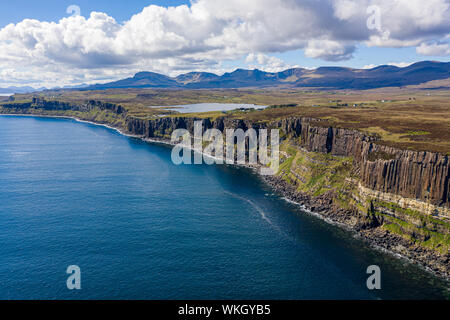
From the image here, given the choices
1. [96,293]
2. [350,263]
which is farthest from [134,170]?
[350,263]

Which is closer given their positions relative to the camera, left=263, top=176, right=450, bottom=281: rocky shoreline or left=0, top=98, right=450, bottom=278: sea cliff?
left=263, top=176, right=450, bottom=281: rocky shoreline

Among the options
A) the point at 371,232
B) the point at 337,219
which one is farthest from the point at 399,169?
the point at 337,219

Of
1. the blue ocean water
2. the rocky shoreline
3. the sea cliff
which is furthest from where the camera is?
the sea cliff

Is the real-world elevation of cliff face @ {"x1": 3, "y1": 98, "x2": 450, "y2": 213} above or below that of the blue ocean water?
above

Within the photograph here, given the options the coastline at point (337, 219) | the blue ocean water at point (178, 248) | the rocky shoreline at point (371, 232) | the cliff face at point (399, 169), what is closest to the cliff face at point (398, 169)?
the cliff face at point (399, 169)

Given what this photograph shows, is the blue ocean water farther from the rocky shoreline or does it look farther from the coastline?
the rocky shoreline

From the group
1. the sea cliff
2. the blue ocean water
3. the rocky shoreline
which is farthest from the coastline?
the blue ocean water

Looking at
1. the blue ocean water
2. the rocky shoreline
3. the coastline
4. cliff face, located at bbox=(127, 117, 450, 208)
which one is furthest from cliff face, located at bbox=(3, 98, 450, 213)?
Result: the blue ocean water

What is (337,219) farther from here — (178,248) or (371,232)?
(178,248)

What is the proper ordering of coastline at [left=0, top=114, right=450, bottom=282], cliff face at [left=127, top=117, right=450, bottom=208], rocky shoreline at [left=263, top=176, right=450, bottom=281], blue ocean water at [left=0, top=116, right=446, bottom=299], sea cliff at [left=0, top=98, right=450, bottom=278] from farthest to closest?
1. cliff face at [left=127, top=117, right=450, bottom=208]
2. sea cliff at [left=0, top=98, right=450, bottom=278]
3. coastline at [left=0, top=114, right=450, bottom=282]
4. rocky shoreline at [left=263, top=176, right=450, bottom=281]
5. blue ocean water at [left=0, top=116, right=446, bottom=299]
